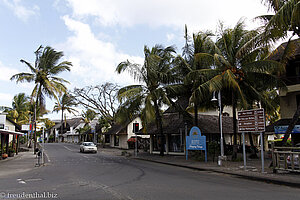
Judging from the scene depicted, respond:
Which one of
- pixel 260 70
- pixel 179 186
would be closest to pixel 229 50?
pixel 260 70

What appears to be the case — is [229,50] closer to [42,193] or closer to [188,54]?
[188,54]

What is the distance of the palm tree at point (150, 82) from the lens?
20609 millimetres

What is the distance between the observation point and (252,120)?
1327cm

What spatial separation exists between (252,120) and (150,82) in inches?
410

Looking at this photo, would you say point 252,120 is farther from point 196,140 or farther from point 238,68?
point 196,140

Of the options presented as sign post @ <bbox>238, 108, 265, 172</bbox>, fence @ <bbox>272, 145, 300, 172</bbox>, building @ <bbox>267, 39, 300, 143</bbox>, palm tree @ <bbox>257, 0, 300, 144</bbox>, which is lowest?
fence @ <bbox>272, 145, 300, 172</bbox>

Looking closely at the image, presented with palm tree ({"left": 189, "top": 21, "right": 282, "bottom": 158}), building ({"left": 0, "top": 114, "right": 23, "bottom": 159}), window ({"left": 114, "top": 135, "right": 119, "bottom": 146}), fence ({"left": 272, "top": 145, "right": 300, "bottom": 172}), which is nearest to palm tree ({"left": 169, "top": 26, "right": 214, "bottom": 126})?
palm tree ({"left": 189, "top": 21, "right": 282, "bottom": 158})

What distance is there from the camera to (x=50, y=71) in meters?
25.7

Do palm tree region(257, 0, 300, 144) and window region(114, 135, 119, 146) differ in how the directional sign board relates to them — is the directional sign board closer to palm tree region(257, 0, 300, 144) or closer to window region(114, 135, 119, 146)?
palm tree region(257, 0, 300, 144)

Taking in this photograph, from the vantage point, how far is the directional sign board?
1281cm

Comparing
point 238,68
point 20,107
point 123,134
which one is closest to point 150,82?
point 238,68

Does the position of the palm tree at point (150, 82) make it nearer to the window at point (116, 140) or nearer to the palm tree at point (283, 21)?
the palm tree at point (283, 21)

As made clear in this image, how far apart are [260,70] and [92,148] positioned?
2163 cm

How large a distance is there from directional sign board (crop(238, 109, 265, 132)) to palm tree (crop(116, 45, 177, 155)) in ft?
24.6
